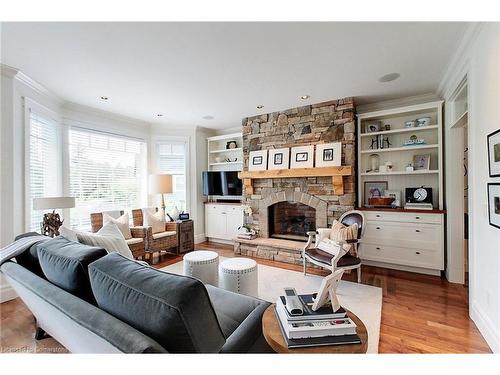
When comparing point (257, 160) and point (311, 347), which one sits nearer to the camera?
point (311, 347)

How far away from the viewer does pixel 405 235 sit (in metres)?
3.38

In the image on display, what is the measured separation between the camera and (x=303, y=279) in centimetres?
320

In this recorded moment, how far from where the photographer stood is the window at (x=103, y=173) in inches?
155

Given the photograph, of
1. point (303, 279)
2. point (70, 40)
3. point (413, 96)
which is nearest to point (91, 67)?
point (70, 40)

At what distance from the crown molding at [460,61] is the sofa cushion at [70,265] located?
3.29 m

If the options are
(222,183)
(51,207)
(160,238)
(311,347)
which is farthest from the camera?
(222,183)

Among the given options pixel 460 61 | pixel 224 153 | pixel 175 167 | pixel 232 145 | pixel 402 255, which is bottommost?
pixel 402 255

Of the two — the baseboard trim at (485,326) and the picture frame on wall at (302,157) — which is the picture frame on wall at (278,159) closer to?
the picture frame on wall at (302,157)

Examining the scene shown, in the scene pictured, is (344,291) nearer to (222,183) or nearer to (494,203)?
(494,203)

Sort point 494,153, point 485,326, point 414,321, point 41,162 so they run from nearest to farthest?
1. point 494,153
2. point 485,326
3. point 414,321
4. point 41,162

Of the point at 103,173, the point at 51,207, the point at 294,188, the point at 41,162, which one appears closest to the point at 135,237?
the point at 51,207

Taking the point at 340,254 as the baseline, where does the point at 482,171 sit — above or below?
above

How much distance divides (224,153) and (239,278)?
375 cm
